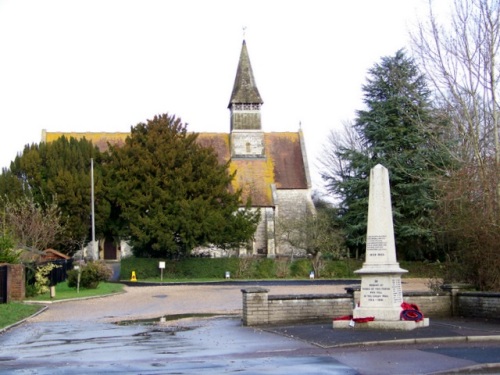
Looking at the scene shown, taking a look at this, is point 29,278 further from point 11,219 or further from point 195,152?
point 195,152

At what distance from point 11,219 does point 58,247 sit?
9862 mm

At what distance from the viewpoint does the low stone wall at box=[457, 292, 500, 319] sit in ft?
56.0

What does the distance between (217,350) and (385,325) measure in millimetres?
4067

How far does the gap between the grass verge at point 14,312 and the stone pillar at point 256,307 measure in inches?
257

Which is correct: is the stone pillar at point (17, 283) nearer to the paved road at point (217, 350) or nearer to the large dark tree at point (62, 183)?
the paved road at point (217, 350)

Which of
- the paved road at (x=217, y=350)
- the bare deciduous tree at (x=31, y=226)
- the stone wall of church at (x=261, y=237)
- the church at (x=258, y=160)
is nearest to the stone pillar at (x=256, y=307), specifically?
the paved road at (x=217, y=350)

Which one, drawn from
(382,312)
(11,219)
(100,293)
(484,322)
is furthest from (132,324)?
(11,219)

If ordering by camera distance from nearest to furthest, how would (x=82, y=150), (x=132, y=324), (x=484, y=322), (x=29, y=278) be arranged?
(x=484, y=322) → (x=132, y=324) → (x=29, y=278) → (x=82, y=150)

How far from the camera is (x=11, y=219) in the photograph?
43.2m

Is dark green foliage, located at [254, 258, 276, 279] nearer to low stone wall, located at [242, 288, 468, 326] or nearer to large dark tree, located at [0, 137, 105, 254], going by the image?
large dark tree, located at [0, 137, 105, 254]

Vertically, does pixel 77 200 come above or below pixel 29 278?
above

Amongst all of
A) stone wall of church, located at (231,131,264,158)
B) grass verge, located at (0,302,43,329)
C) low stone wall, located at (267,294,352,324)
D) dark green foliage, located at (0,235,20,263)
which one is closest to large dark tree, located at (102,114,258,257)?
stone wall of church, located at (231,131,264,158)

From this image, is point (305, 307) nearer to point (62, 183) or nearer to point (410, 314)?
point (410, 314)

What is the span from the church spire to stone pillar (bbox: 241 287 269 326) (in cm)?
4785
